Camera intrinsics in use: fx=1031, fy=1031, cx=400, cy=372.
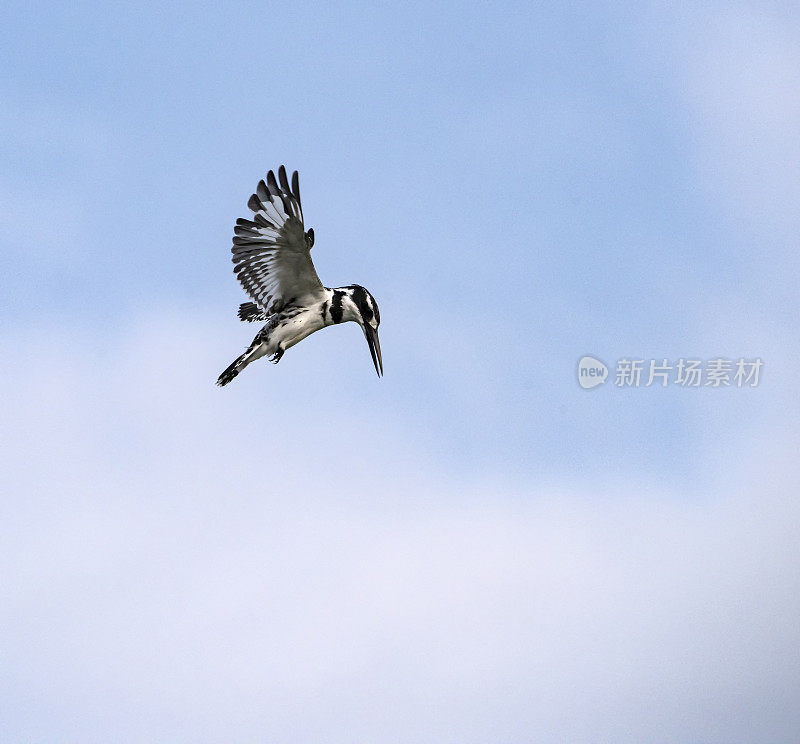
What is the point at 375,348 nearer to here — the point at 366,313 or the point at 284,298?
the point at 366,313

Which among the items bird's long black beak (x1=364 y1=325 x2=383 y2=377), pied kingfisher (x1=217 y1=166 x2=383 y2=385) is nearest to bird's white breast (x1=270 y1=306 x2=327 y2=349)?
pied kingfisher (x1=217 y1=166 x2=383 y2=385)

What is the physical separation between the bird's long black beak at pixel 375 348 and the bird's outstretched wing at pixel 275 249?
0.76 meters

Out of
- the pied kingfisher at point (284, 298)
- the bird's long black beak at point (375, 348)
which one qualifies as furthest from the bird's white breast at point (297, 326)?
the bird's long black beak at point (375, 348)

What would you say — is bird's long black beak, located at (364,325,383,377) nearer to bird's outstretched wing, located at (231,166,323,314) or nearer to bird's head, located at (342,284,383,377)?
bird's head, located at (342,284,383,377)

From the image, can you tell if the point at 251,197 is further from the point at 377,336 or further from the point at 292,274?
the point at 377,336

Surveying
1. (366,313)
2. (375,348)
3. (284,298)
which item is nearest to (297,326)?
(284,298)

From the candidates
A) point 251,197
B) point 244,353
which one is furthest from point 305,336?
point 251,197

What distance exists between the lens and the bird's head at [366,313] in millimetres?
11750

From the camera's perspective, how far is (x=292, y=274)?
37.9ft

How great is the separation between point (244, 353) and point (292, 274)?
1.09 m

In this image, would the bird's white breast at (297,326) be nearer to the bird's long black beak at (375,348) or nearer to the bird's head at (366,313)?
the bird's head at (366,313)

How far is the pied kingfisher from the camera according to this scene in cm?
1127

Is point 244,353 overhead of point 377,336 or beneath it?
beneath

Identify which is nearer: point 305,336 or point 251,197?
point 251,197
